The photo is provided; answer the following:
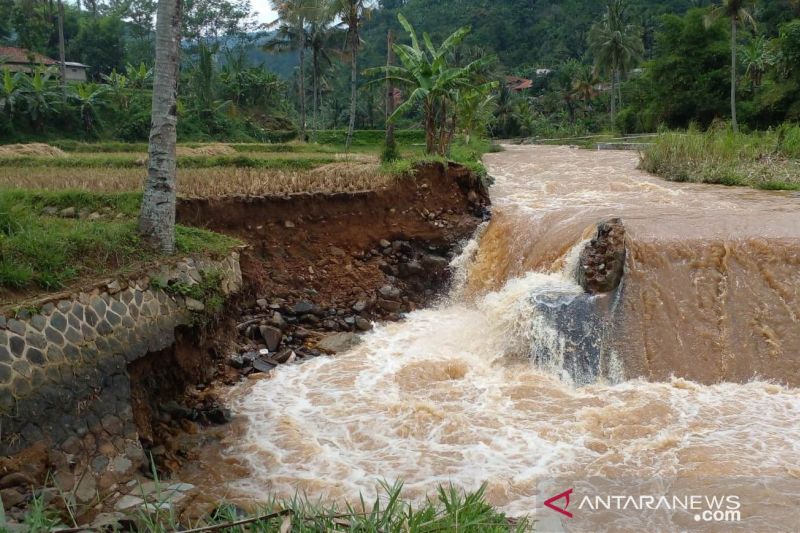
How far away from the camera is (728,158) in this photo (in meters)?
17.4

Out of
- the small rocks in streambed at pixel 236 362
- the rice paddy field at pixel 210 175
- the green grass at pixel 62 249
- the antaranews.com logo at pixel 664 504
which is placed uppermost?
the rice paddy field at pixel 210 175

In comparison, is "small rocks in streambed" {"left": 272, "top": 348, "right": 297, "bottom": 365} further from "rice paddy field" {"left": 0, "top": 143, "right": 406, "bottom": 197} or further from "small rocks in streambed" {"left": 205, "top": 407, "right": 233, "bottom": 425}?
"rice paddy field" {"left": 0, "top": 143, "right": 406, "bottom": 197}

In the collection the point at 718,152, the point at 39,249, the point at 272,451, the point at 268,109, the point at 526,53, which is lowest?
the point at 272,451

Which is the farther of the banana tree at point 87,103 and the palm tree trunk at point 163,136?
the banana tree at point 87,103

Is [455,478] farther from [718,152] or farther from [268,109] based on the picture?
[268,109]

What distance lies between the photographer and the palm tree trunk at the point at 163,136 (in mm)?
7691

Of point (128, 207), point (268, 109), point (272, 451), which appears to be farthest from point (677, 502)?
point (268, 109)

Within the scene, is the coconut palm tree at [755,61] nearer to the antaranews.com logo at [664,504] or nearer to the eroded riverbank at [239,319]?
the eroded riverbank at [239,319]

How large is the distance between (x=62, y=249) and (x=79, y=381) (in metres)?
1.71

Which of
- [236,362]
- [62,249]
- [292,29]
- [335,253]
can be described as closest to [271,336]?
[236,362]

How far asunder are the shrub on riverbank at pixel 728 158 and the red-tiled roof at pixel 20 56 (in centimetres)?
3291

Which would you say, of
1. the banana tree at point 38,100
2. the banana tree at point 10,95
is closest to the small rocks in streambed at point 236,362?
the banana tree at point 10,95

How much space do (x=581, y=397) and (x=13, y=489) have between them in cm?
618

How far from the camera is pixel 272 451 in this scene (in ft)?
22.6
